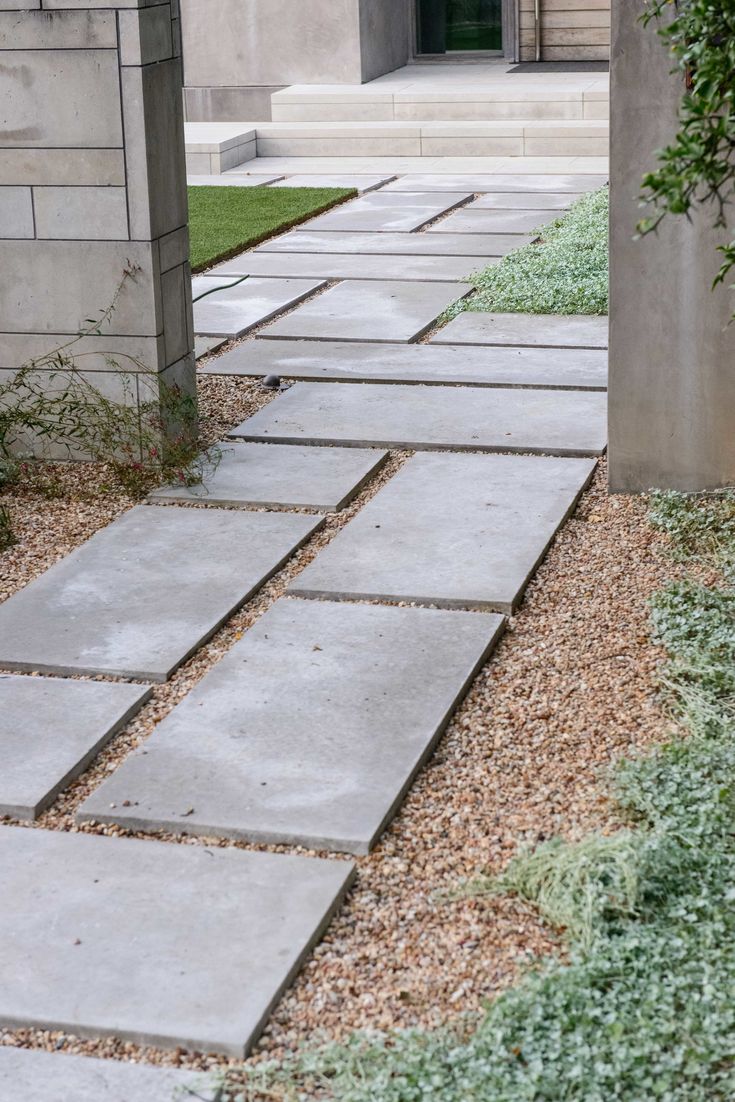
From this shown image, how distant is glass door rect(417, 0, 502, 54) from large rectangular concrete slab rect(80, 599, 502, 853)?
1325cm

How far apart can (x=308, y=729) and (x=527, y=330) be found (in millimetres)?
4153

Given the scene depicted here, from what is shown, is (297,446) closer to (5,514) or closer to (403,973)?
(5,514)

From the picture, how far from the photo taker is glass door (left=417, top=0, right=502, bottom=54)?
635 inches

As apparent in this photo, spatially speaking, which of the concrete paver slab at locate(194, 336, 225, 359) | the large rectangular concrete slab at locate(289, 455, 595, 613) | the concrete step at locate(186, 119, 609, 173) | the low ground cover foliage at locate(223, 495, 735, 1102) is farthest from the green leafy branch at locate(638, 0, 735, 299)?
the concrete step at locate(186, 119, 609, 173)

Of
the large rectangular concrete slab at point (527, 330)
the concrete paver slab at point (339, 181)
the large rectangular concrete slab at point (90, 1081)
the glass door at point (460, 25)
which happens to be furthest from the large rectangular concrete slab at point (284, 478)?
the glass door at point (460, 25)

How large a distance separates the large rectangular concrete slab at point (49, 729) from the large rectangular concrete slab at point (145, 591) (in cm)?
10

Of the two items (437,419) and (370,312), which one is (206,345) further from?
(437,419)

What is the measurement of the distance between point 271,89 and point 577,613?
1185cm

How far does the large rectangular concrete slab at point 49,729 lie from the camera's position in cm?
334

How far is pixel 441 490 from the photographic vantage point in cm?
520

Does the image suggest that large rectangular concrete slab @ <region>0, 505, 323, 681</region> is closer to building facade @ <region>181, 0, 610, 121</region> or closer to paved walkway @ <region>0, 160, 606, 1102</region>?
paved walkway @ <region>0, 160, 606, 1102</region>

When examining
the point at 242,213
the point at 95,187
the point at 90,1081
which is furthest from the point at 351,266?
the point at 90,1081

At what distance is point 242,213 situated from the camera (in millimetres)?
10852

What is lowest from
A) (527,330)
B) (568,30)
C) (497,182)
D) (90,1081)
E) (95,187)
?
(90,1081)
